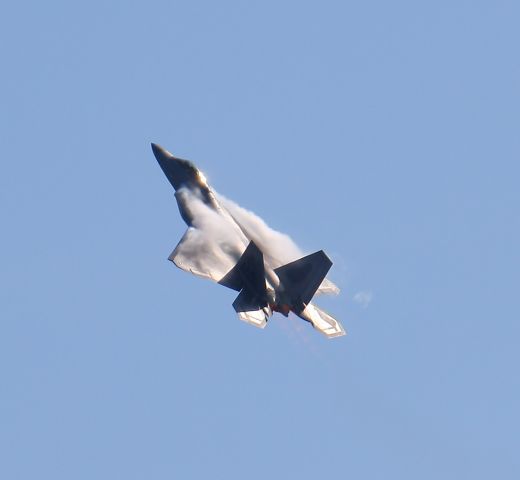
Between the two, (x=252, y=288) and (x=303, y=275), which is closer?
(x=303, y=275)

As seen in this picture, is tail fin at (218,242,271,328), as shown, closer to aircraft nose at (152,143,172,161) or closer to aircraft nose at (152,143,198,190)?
aircraft nose at (152,143,198,190)

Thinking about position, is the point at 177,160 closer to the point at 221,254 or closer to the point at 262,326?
the point at 221,254

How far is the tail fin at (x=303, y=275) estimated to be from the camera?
188ft

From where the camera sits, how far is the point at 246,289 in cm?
5834

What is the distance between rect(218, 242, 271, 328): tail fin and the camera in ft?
189

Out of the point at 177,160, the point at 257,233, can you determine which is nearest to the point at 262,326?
the point at 257,233

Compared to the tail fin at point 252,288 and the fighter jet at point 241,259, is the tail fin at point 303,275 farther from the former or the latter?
the tail fin at point 252,288

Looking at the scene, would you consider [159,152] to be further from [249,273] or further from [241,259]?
[249,273]

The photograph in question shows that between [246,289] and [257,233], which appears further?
[257,233]

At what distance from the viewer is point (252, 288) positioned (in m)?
58.2

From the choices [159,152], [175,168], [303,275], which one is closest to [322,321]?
[303,275]

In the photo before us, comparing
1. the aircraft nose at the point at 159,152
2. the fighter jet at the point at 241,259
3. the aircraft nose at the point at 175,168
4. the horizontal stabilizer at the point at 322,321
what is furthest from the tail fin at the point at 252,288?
the aircraft nose at the point at 159,152

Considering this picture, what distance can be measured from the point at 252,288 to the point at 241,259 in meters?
1.31

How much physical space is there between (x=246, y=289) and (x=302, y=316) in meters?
2.89
